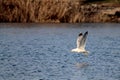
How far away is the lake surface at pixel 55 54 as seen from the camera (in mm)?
20797

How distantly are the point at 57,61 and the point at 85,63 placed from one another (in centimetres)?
114

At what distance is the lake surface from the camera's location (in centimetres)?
2080

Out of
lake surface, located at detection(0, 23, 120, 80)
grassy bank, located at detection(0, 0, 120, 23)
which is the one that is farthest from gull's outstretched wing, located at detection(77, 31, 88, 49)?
grassy bank, located at detection(0, 0, 120, 23)

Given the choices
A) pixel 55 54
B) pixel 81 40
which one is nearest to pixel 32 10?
pixel 55 54

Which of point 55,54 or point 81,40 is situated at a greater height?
point 81,40

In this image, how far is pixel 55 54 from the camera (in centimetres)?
2689

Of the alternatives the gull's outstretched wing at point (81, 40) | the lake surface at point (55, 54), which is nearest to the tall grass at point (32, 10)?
the lake surface at point (55, 54)

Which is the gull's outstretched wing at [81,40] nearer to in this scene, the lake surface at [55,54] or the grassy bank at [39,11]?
the lake surface at [55,54]

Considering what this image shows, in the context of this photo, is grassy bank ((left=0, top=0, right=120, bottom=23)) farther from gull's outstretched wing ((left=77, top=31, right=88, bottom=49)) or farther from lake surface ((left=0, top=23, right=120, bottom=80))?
gull's outstretched wing ((left=77, top=31, right=88, bottom=49))

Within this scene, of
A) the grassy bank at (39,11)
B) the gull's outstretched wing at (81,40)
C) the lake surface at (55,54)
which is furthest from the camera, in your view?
the grassy bank at (39,11)

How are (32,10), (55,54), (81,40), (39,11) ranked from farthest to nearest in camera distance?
(39,11) < (32,10) < (55,54) < (81,40)

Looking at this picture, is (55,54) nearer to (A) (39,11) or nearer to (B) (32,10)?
(B) (32,10)

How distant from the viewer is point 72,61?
24234mm

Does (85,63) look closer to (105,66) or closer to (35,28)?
(105,66)
